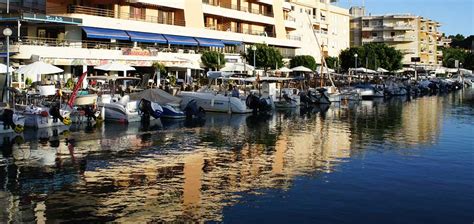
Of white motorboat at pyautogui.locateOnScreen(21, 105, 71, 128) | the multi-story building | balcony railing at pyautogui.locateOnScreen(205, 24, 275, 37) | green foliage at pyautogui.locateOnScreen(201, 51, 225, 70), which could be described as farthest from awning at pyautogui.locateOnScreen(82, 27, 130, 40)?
the multi-story building

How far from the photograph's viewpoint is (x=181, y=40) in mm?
65438

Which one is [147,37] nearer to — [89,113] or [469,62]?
[89,113]

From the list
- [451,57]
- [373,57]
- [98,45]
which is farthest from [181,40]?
[451,57]

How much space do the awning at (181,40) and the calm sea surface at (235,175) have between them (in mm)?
29983

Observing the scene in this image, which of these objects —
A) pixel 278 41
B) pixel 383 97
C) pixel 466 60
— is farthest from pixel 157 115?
pixel 466 60

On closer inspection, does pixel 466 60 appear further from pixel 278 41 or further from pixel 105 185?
pixel 105 185

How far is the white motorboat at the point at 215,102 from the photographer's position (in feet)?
147

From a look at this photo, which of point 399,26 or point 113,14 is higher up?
point 399,26

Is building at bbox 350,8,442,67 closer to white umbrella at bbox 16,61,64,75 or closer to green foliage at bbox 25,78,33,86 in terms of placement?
green foliage at bbox 25,78,33,86

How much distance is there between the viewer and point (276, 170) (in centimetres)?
2120

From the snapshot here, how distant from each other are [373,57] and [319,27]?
35.3 ft

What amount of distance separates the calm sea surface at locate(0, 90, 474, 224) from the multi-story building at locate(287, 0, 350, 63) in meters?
61.7

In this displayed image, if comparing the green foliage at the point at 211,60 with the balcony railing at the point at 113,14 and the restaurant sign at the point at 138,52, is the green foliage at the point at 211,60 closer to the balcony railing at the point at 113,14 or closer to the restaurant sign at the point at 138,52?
the balcony railing at the point at 113,14

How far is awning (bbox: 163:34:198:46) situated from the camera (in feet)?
209
